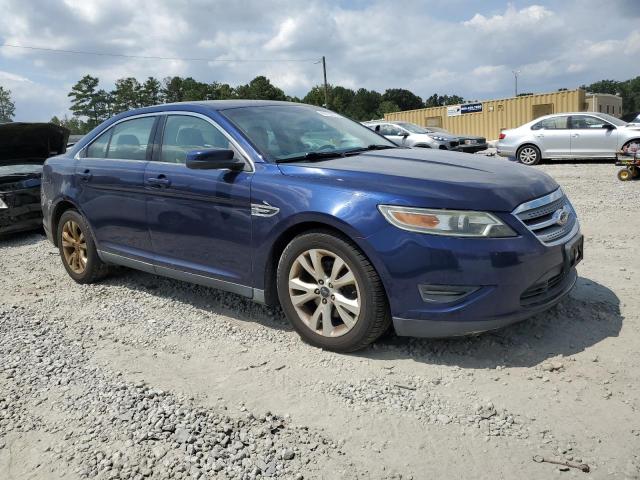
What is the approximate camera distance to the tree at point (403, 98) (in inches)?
4377

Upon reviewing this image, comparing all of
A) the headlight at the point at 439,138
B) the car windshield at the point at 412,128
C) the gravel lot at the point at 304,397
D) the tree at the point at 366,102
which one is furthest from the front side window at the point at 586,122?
the tree at the point at 366,102

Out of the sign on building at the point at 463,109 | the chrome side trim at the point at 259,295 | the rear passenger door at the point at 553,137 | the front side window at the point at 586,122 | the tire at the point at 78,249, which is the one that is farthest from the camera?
the sign on building at the point at 463,109

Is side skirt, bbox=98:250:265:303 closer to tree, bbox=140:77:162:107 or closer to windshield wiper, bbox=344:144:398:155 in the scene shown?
windshield wiper, bbox=344:144:398:155

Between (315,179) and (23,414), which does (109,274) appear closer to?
(23,414)

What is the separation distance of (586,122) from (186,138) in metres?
12.7

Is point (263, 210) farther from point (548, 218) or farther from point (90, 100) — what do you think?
point (90, 100)

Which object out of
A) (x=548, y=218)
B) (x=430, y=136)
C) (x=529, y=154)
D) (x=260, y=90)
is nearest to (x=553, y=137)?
(x=529, y=154)

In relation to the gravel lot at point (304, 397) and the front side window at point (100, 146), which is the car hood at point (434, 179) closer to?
the gravel lot at point (304, 397)

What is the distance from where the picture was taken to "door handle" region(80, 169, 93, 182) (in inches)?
190

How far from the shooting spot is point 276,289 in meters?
3.70

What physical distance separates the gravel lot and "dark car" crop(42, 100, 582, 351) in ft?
1.03

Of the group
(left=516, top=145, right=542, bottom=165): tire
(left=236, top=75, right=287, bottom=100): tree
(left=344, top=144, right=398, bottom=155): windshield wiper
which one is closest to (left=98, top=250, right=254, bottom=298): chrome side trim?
(left=344, top=144, right=398, bottom=155): windshield wiper

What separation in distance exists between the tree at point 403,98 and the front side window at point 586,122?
9877 centimetres

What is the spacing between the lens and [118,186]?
4.51 metres
